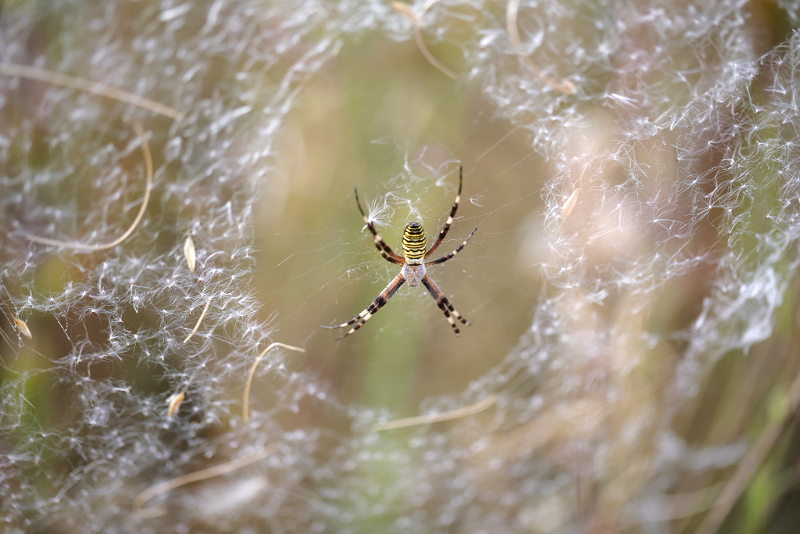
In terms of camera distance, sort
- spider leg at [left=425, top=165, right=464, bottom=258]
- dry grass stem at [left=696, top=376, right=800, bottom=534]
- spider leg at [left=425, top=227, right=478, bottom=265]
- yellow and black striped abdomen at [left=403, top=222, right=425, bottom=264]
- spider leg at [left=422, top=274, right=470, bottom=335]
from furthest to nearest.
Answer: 1. spider leg at [left=422, top=274, right=470, bottom=335]
2. dry grass stem at [left=696, top=376, right=800, bottom=534]
3. spider leg at [left=425, top=227, right=478, bottom=265]
4. spider leg at [left=425, top=165, right=464, bottom=258]
5. yellow and black striped abdomen at [left=403, top=222, right=425, bottom=264]

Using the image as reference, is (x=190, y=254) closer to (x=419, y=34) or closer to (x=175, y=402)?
(x=175, y=402)

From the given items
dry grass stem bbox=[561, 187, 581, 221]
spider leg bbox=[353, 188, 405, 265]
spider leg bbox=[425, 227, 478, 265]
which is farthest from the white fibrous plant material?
spider leg bbox=[353, 188, 405, 265]

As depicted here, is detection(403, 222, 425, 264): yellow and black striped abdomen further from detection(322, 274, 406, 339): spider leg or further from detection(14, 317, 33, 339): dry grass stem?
detection(14, 317, 33, 339): dry grass stem

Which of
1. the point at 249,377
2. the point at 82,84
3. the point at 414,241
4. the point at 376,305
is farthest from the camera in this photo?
the point at 82,84

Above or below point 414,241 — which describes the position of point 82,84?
above

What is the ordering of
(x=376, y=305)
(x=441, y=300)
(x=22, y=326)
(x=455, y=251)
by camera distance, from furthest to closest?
(x=441, y=300) → (x=376, y=305) → (x=455, y=251) → (x=22, y=326)

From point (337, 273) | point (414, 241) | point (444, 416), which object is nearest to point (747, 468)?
point (444, 416)

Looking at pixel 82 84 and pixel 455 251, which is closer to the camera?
pixel 455 251

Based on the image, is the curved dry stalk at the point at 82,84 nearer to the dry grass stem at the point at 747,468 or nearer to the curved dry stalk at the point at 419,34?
the curved dry stalk at the point at 419,34
